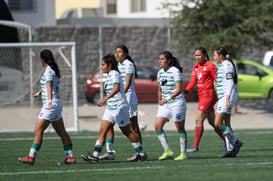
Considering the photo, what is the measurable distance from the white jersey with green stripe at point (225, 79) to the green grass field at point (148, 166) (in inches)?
43.7

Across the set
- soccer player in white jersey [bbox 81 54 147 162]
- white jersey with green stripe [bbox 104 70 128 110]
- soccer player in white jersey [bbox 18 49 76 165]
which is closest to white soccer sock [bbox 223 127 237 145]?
soccer player in white jersey [bbox 81 54 147 162]

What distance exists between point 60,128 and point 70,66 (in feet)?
39.2

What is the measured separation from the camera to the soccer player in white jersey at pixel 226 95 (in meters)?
13.8

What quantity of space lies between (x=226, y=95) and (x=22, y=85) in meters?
11.9

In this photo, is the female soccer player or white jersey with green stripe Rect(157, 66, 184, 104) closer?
white jersey with green stripe Rect(157, 66, 184, 104)

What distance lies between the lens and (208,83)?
14.8 m

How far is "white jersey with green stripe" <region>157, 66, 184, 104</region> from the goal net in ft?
33.9

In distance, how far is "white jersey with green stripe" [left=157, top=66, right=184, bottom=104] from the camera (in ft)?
43.8

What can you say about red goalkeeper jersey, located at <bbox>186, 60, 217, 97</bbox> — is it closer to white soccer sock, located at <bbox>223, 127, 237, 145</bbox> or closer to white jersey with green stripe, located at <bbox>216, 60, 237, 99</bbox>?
white jersey with green stripe, located at <bbox>216, 60, 237, 99</bbox>

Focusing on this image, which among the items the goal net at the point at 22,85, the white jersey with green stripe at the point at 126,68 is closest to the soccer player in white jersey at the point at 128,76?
the white jersey with green stripe at the point at 126,68

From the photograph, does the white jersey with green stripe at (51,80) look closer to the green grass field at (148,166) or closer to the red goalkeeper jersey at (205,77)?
the green grass field at (148,166)

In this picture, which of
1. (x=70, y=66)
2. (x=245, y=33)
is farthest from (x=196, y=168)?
(x=245, y=33)

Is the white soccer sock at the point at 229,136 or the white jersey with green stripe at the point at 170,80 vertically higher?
the white jersey with green stripe at the point at 170,80

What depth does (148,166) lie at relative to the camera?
485 inches
